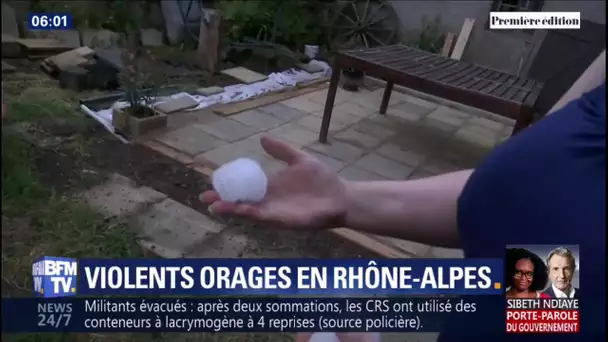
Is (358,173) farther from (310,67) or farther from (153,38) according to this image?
A: (153,38)

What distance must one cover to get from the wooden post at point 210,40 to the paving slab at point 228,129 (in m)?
0.68

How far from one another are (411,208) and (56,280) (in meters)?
0.39

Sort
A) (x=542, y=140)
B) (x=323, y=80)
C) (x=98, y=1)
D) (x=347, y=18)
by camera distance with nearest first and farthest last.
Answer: (x=542, y=140) < (x=98, y=1) < (x=323, y=80) < (x=347, y=18)

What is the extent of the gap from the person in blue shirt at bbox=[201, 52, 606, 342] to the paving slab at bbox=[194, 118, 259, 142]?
144cm

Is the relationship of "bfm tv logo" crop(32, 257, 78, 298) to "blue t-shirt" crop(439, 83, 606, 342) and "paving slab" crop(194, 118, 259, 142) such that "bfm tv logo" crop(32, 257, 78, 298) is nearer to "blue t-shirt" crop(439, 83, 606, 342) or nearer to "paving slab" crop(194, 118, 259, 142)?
"blue t-shirt" crop(439, 83, 606, 342)

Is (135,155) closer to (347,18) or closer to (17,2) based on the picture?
(17,2)

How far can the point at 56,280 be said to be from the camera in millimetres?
533

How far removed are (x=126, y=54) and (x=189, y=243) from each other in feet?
3.47

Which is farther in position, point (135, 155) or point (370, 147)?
point (370, 147)

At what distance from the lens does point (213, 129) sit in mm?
2104

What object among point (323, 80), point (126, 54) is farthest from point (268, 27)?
point (126, 54)

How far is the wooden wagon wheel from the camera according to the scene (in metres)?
3.40

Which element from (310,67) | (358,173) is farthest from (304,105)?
(358,173)
